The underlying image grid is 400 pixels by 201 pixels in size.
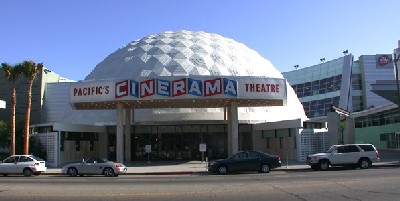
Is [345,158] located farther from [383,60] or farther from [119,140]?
[383,60]

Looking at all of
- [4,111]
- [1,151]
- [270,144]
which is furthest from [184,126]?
[4,111]

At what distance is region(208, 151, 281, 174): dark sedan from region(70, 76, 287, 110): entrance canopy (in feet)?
24.8

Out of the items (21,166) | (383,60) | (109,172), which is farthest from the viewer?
(383,60)

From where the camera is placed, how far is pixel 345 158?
27.3 m

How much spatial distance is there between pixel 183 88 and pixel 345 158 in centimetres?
1158

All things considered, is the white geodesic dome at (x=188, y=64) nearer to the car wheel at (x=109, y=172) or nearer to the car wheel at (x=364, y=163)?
the car wheel at (x=109, y=172)

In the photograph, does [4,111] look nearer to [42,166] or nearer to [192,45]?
[192,45]

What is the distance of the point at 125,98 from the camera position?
33.0 m

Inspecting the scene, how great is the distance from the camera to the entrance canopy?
32719 mm

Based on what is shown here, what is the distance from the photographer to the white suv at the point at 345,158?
2723cm

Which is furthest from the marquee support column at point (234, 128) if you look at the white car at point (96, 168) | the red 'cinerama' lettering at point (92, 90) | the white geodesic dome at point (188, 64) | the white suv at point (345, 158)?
the white car at point (96, 168)

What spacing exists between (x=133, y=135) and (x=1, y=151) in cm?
1124

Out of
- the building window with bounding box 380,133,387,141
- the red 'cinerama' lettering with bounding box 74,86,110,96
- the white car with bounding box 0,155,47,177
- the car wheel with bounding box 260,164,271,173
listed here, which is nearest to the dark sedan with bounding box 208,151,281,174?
the car wheel with bounding box 260,164,271,173

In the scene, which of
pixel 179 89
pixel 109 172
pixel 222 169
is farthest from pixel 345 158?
pixel 109 172
